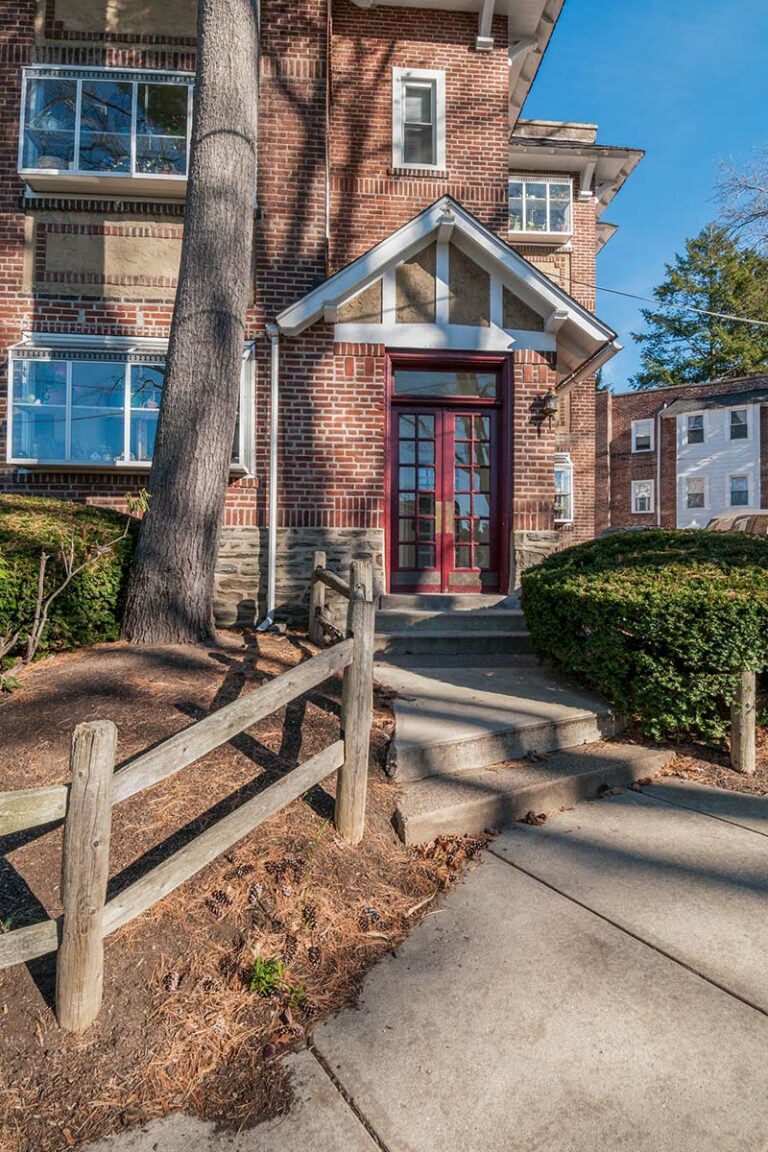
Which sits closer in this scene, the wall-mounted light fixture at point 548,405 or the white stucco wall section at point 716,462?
the wall-mounted light fixture at point 548,405

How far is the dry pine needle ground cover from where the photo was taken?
6.59 ft

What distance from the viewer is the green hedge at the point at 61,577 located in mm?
5098

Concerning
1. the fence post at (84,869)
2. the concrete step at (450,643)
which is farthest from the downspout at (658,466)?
the fence post at (84,869)

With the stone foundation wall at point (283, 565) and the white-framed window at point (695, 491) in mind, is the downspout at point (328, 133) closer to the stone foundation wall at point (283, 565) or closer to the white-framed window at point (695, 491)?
the stone foundation wall at point (283, 565)

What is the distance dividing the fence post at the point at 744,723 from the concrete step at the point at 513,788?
425 mm

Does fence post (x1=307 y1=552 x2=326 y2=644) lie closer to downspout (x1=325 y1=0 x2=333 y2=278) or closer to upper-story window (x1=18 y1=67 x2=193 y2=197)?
downspout (x1=325 y1=0 x2=333 y2=278)

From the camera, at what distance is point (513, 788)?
12.2 ft

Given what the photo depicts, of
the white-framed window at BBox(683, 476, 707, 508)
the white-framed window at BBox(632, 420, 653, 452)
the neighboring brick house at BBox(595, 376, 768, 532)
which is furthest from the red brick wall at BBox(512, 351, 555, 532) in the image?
the white-framed window at BBox(632, 420, 653, 452)

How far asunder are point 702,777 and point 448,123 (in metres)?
9.42

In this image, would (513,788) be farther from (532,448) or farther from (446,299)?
(446,299)

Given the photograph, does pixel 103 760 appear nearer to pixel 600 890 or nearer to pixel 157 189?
pixel 600 890

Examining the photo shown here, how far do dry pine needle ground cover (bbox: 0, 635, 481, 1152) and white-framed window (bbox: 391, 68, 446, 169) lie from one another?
876cm

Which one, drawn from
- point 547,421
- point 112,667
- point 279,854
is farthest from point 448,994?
point 547,421

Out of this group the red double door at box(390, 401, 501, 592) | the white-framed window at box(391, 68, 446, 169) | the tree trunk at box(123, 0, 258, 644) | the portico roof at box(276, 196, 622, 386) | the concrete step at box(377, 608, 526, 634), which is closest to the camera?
the tree trunk at box(123, 0, 258, 644)
